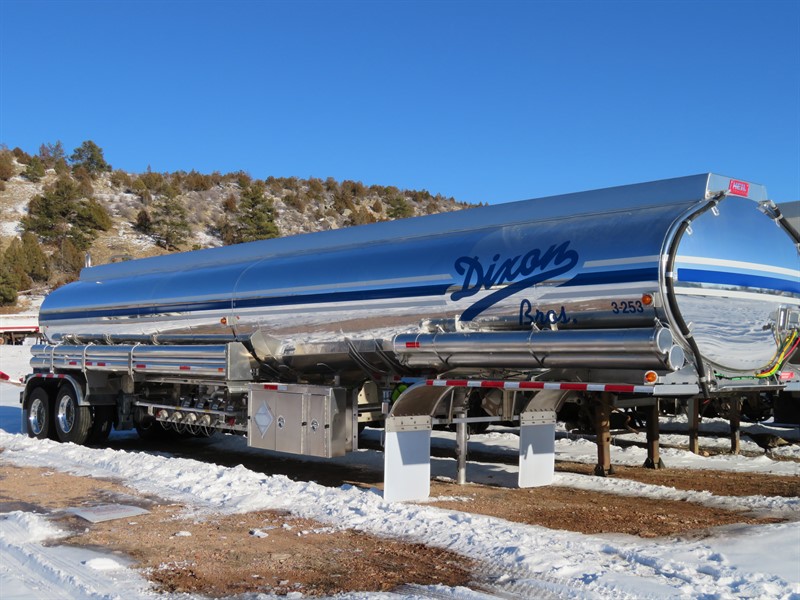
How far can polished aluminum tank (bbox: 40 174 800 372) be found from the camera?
293 inches

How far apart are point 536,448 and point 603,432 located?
1.10 meters

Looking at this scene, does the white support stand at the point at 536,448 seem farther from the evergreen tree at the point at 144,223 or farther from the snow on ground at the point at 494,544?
the evergreen tree at the point at 144,223

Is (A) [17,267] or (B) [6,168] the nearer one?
(A) [17,267]

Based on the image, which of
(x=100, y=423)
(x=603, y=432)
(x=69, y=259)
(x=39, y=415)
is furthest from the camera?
(x=69, y=259)

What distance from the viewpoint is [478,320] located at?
8.53 meters

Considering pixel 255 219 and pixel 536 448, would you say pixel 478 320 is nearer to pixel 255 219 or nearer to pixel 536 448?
pixel 536 448

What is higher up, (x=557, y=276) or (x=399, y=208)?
(x=399, y=208)

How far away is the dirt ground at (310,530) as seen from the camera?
6.09 metres

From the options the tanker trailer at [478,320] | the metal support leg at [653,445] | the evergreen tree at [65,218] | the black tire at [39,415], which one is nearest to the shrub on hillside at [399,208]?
the evergreen tree at [65,218]

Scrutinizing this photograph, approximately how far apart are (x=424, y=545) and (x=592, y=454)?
22.3ft

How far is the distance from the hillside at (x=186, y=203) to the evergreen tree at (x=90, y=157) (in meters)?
0.36

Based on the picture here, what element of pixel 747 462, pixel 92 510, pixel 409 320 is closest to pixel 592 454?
pixel 747 462

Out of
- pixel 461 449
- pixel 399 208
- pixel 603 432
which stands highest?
pixel 399 208

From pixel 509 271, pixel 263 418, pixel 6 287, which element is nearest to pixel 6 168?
pixel 6 287
